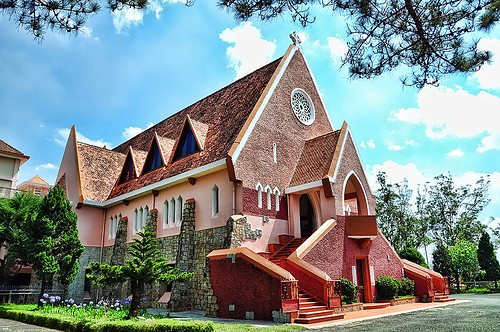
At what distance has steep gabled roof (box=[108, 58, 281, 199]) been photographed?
16.5 meters

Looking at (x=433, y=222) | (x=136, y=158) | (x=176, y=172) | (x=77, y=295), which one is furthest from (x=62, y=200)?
(x=433, y=222)

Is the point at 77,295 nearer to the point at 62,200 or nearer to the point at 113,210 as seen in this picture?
the point at 113,210

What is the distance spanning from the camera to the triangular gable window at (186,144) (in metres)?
17.9

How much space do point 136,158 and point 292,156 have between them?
9683 mm

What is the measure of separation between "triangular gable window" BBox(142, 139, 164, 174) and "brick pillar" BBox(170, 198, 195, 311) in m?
4.54

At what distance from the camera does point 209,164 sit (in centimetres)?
1532

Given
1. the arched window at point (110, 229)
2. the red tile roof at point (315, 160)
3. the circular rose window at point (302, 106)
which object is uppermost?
the circular rose window at point (302, 106)

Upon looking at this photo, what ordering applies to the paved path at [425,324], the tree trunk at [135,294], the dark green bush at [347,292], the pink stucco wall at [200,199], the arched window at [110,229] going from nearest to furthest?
the paved path at [425,324] < the tree trunk at [135,294] < the dark green bush at [347,292] < the pink stucco wall at [200,199] < the arched window at [110,229]

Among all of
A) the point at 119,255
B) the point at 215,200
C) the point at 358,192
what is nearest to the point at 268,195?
the point at 215,200

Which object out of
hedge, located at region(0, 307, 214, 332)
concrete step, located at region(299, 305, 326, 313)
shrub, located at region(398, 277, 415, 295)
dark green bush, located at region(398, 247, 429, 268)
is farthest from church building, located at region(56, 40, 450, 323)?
dark green bush, located at region(398, 247, 429, 268)

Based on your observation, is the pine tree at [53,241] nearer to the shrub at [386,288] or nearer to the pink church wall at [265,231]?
the pink church wall at [265,231]

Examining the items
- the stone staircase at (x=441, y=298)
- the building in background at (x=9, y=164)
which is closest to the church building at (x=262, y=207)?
the stone staircase at (x=441, y=298)

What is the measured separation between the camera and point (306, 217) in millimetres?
18734

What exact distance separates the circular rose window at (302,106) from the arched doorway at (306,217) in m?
3.78
